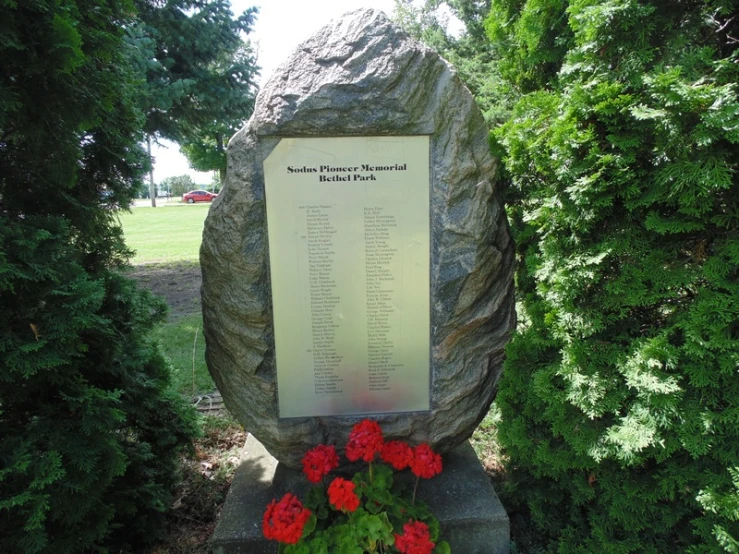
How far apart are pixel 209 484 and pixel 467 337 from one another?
2059 millimetres

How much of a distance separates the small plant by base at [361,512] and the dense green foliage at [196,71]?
6.30 m

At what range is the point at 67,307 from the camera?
7.02 ft

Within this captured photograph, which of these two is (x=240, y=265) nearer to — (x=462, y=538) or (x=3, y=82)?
(x=3, y=82)

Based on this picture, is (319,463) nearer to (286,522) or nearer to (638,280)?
(286,522)

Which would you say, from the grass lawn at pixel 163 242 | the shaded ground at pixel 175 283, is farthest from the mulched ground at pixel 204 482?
the grass lawn at pixel 163 242

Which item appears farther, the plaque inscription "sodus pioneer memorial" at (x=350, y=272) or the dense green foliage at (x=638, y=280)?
the plaque inscription "sodus pioneer memorial" at (x=350, y=272)

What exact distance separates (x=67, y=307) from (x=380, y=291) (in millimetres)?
1501

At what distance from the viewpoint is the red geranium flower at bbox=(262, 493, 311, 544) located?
2.00 m

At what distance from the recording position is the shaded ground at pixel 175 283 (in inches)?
288

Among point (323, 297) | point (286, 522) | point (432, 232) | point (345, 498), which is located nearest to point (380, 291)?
point (323, 297)

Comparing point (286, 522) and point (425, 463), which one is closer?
point (286, 522)

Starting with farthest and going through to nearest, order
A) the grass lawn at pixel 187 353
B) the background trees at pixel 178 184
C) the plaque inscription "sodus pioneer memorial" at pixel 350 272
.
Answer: the background trees at pixel 178 184
the grass lawn at pixel 187 353
the plaque inscription "sodus pioneer memorial" at pixel 350 272

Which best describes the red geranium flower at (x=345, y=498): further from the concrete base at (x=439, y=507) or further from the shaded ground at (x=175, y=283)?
the shaded ground at (x=175, y=283)

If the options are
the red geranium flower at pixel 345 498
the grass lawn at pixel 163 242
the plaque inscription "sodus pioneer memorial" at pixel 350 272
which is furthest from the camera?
the grass lawn at pixel 163 242
